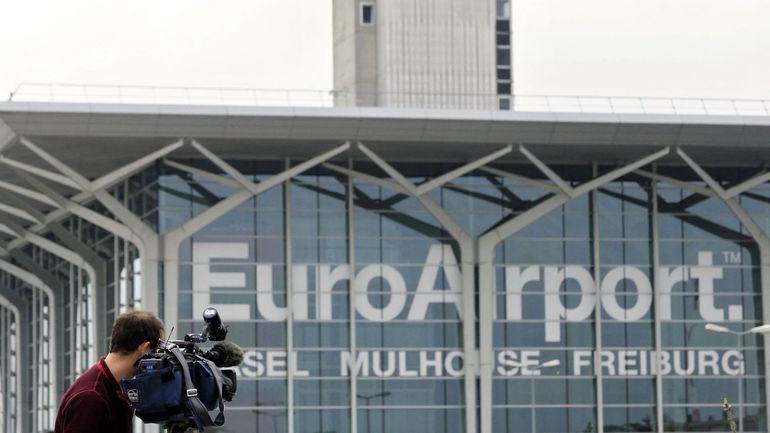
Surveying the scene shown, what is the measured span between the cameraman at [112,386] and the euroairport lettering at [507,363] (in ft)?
140

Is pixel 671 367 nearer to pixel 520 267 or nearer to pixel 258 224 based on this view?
pixel 520 267

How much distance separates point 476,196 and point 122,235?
9468mm

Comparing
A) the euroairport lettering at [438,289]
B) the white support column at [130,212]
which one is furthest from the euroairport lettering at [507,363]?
the white support column at [130,212]

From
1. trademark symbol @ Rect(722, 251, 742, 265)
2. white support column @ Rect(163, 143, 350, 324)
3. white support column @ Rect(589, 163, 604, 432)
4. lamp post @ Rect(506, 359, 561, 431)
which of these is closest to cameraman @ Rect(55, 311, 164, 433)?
white support column @ Rect(163, 143, 350, 324)

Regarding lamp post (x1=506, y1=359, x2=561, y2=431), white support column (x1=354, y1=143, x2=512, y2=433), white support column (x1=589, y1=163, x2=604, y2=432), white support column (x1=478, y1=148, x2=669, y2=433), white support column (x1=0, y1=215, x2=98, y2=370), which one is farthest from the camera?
white support column (x1=0, y1=215, x2=98, y2=370)

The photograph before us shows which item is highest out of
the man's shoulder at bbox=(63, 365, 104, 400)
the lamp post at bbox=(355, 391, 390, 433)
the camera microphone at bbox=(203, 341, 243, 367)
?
the camera microphone at bbox=(203, 341, 243, 367)

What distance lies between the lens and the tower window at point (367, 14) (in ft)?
350

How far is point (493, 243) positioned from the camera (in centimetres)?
5019

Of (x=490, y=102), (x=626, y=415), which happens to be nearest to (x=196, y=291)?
(x=626, y=415)

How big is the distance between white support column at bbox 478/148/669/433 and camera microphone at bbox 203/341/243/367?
4362 cm

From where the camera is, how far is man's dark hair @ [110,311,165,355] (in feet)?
21.1

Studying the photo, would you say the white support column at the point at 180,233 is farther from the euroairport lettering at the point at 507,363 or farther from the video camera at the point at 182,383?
the video camera at the point at 182,383

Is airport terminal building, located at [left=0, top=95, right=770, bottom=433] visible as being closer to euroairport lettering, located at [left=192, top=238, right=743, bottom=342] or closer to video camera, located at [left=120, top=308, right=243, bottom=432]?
euroairport lettering, located at [left=192, top=238, right=743, bottom=342]

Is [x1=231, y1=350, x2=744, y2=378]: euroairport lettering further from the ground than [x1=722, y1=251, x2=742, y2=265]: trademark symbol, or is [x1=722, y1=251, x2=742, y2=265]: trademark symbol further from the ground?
[x1=722, y1=251, x2=742, y2=265]: trademark symbol
